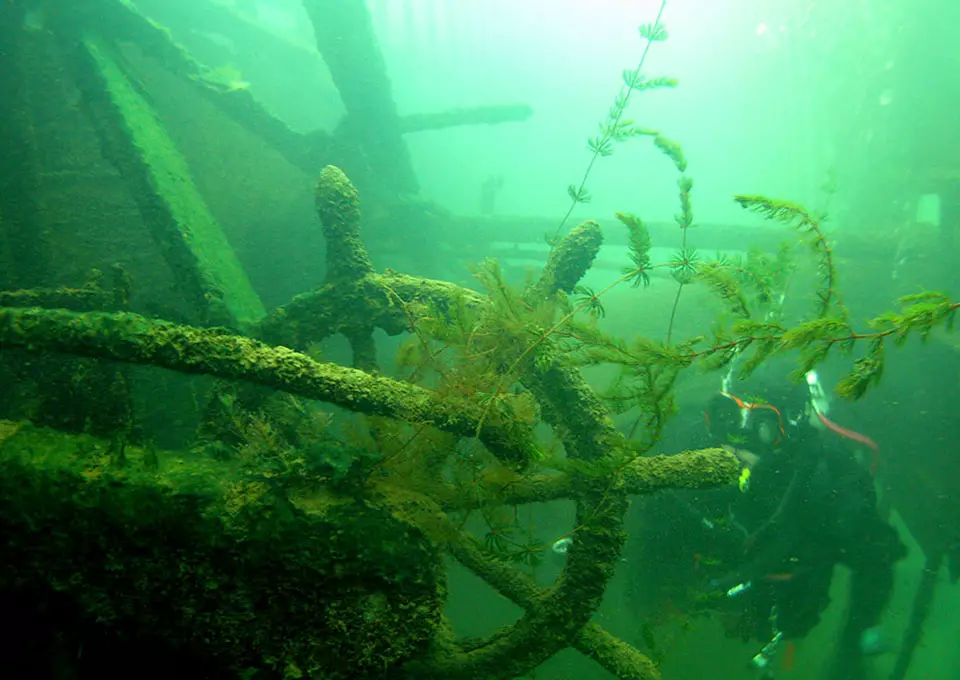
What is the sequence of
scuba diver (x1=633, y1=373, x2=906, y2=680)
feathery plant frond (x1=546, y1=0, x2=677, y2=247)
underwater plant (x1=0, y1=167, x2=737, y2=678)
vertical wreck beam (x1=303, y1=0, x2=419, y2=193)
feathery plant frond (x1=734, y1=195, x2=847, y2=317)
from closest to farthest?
1. underwater plant (x1=0, y1=167, x2=737, y2=678)
2. feathery plant frond (x1=734, y1=195, x2=847, y2=317)
3. feathery plant frond (x1=546, y1=0, x2=677, y2=247)
4. scuba diver (x1=633, y1=373, x2=906, y2=680)
5. vertical wreck beam (x1=303, y1=0, x2=419, y2=193)

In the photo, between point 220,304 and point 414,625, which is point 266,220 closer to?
point 220,304

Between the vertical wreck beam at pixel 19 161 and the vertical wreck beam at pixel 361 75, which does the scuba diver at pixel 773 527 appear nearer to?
the vertical wreck beam at pixel 361 75

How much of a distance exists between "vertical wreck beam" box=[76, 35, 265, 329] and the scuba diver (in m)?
5.79

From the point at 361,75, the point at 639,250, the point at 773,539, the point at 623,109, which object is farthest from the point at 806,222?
the point at 361,75

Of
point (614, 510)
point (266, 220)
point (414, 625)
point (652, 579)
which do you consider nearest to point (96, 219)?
point (266, 220)

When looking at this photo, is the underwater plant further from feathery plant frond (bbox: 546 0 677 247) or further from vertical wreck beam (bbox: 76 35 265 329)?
feathery plant frond (bbox: 546 0 677 247)

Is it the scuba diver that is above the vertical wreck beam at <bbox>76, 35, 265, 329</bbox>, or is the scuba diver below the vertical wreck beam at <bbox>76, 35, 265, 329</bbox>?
below

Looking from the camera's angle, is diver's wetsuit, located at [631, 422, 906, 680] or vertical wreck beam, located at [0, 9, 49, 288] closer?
vertical wreck beam, located at [0, 9, 49, 288]

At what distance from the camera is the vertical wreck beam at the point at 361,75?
7695 millimetres

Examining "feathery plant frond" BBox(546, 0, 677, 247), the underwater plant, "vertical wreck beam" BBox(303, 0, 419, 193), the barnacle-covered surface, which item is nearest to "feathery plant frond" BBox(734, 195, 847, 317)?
the underwater plant

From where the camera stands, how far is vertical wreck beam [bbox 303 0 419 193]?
303 inches

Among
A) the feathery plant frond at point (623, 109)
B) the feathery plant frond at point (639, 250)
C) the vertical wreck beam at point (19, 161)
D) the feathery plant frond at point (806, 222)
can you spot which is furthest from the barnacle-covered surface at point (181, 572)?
the vertical wreck beam at point (19, 161)

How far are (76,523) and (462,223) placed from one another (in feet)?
28.4

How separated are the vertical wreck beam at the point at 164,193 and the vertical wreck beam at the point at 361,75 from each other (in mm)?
3275
